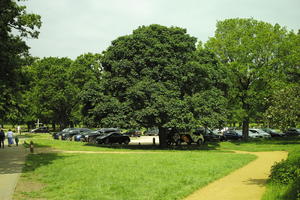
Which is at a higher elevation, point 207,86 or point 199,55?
point 199,55

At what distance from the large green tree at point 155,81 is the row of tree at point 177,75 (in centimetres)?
8

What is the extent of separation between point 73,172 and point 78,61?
45.6 meters

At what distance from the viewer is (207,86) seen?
28.6 metres

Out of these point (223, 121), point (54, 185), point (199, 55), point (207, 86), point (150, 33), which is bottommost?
point (54, 185)

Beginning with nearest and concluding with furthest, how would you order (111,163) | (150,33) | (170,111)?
1. (111,163)
2. (170,111)
3. (150,33)

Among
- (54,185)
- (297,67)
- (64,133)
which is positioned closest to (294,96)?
(54,185)

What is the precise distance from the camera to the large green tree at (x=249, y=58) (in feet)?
113

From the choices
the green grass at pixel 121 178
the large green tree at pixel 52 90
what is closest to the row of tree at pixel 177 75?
the green grass at pixel 121 178

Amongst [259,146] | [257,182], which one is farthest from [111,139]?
[257,182]

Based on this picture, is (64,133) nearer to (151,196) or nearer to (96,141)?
(96,141)

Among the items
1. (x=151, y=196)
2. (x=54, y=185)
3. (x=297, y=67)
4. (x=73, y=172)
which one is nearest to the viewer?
(x=151, y=196)

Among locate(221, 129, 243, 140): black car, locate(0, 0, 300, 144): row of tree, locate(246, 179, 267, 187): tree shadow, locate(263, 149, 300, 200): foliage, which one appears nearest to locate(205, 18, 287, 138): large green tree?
locate(0, 0, 300, 144): row of tree

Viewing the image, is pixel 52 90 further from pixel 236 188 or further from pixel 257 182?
pixel 236 188

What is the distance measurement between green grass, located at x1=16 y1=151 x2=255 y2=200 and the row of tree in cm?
493
